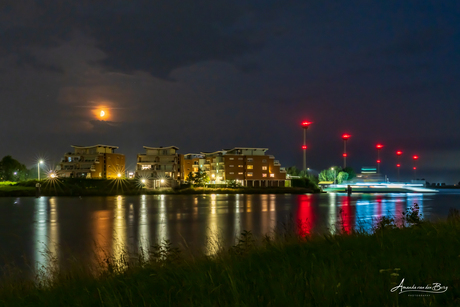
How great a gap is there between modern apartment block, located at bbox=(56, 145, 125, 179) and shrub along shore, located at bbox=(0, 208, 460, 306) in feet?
368

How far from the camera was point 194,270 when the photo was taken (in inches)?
287

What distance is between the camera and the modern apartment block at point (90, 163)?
115 m

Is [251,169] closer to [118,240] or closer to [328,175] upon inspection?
[328,175]

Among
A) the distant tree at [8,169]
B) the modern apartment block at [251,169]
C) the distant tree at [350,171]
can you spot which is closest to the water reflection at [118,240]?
the modern apartment block at [251,169]

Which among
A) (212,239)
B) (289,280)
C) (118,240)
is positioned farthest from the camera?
(118,240)

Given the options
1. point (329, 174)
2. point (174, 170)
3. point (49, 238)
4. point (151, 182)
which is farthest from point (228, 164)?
point (49, 238)

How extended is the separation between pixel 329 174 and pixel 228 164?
275 ft

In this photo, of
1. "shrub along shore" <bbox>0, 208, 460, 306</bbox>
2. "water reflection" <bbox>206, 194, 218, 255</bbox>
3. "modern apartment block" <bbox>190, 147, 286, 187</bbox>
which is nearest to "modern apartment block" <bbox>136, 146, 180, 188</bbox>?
"modern apartment block" <bbox>190, 147, 286, 187</bbox>

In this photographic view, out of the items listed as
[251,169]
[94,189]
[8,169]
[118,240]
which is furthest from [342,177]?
[118,240]

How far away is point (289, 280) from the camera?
18.6 feet

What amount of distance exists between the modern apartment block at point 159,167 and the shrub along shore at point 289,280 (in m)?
99.2

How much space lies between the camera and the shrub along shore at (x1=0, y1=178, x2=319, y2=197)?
7400cm

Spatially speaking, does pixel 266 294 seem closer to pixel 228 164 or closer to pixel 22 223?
pixel 22 223

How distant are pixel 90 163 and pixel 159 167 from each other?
23499 millimetres
